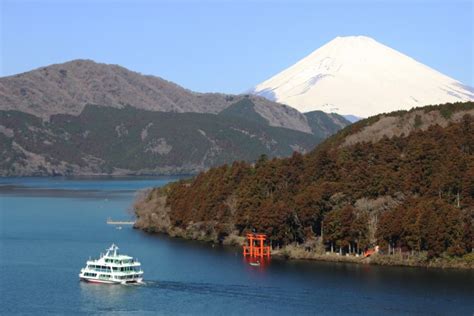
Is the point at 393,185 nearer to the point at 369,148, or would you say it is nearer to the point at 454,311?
the point at 369,148

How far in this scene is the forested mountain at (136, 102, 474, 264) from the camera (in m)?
88.4

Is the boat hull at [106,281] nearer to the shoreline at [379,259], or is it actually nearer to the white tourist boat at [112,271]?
the white tourist boat at [112,271]

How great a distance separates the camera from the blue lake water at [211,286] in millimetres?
69812

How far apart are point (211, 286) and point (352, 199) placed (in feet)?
81.3

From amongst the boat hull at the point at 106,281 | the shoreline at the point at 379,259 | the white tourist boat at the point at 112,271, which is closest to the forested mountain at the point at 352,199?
the shoreline at the point at 379,259

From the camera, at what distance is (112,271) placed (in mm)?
79938

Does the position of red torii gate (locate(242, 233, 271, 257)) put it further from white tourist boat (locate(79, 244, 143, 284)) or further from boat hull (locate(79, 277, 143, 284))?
boat hull (locate(79, 277, 143, 284))

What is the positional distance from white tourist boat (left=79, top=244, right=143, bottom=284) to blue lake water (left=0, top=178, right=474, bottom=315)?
1.04 m

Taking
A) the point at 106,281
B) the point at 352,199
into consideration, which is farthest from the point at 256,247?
the point at 106,281

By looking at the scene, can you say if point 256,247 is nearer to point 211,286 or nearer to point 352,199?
point 352,199

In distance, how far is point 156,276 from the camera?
8250 centimetres

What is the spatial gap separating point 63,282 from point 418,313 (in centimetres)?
2844

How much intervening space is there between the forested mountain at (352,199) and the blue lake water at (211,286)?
385 cm

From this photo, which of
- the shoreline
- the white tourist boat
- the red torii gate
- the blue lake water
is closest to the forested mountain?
the shoreline
